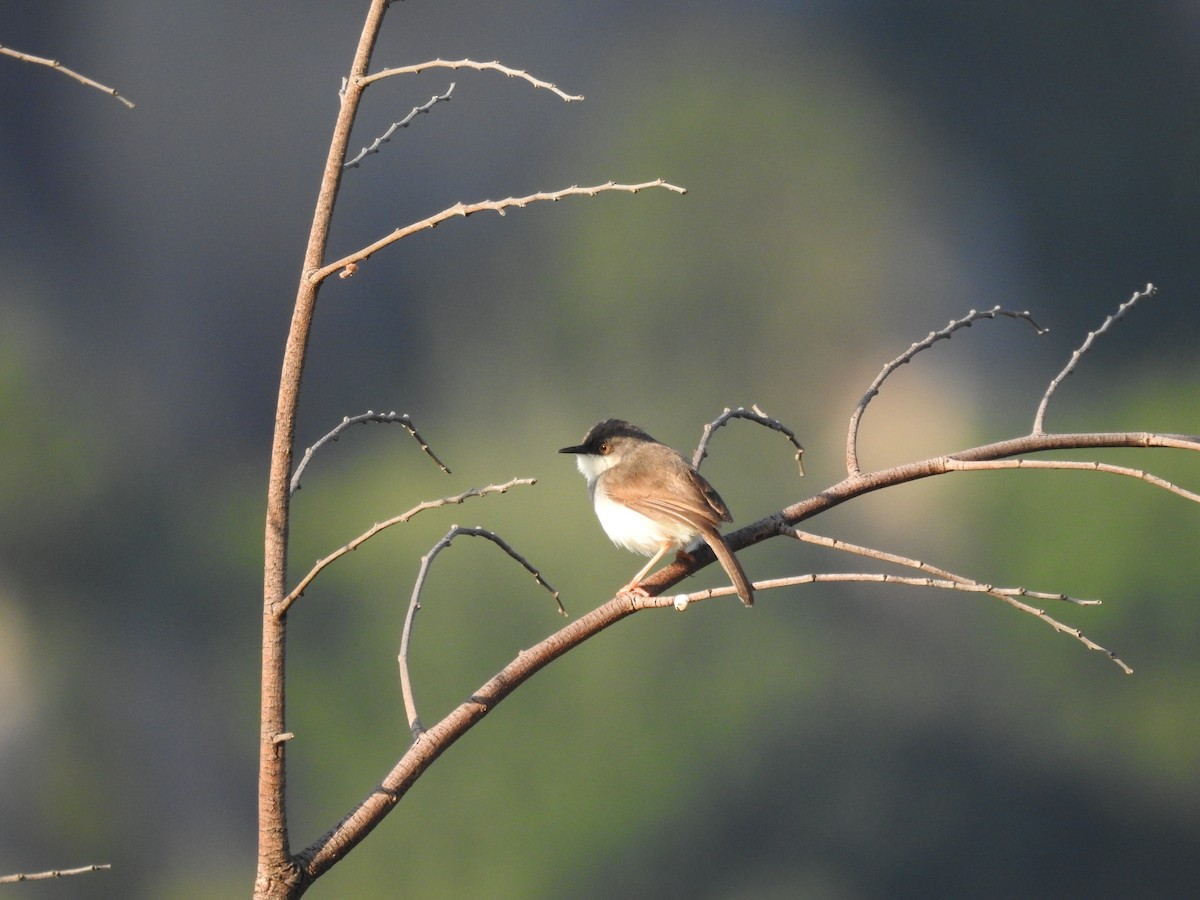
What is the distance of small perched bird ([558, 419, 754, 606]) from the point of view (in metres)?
2.97

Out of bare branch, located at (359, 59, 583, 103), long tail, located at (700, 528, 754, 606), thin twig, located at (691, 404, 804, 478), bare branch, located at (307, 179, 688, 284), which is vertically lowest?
long tail, located at (700, 528, 754, 606)

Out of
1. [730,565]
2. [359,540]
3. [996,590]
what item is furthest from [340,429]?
[730,565]

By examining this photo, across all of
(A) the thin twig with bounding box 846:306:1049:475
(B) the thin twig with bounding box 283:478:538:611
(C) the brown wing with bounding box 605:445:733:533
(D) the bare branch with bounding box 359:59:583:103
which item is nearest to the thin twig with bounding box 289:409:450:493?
(B) the thin twig with bounding box 283:478:538:611

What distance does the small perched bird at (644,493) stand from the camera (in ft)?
9.74

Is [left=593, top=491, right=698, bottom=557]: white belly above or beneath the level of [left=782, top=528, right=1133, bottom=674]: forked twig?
beneath

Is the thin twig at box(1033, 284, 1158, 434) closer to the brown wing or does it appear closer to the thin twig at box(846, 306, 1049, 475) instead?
the thin twig at box(846, 306, 1049, 475)

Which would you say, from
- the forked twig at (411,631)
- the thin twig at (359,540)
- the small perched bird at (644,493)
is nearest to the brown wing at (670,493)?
the small perched bird at (644,493)

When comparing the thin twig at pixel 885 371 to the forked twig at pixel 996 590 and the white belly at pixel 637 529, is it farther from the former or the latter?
the white belly at pixel 637 529

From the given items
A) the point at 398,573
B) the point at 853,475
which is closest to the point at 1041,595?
the point at 853,475

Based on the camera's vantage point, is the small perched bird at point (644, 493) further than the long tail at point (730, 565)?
Yes

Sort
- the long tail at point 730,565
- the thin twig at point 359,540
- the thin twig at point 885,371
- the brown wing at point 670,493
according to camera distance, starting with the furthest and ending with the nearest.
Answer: the brown wing at point 670,493
the long tail at point 730,565
the thin twig at point 885,371
the thin twig at point 359,540

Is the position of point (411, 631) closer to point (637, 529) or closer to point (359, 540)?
point (359, 540)

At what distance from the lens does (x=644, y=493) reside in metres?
3.13

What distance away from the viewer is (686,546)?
3.05 meters
